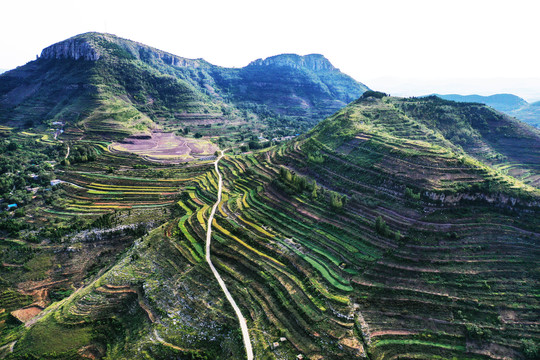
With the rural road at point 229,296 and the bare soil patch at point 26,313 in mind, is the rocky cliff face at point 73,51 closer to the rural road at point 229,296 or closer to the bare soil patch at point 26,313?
the rural road at point 229,296

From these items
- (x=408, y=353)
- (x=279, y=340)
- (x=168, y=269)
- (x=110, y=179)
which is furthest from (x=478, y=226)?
(x=110, y=179)

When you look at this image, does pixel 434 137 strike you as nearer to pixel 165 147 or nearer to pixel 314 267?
pixel 314 267

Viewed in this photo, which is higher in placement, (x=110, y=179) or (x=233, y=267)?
(x=110, y=179)

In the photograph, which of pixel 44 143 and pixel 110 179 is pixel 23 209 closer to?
pixel 110 179

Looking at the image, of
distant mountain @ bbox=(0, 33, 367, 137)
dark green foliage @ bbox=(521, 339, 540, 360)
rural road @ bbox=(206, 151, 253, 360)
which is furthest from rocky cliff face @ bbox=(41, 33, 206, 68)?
dark green foliage @ bbox=(521, 339, 540, 360)

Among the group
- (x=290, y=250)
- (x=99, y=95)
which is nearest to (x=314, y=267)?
(x=290, y=250)

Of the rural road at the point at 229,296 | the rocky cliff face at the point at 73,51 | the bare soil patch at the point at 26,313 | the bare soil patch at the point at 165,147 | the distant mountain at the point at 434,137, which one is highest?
the rocky cliff face at the point at 73,51

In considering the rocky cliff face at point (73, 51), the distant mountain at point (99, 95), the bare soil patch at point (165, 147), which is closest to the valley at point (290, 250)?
the bare soil patch at point (165, 147)
